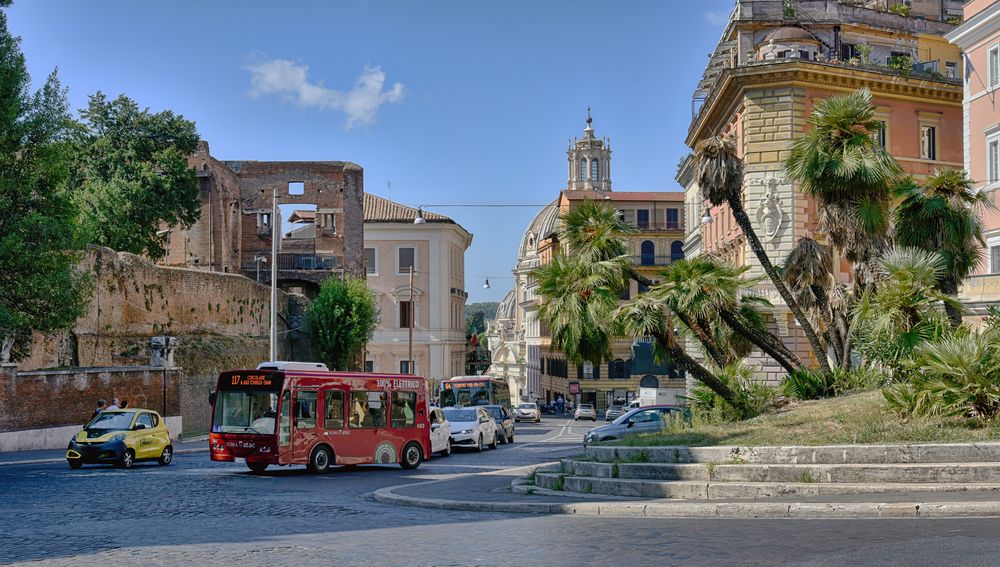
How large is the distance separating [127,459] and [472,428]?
12167 mm

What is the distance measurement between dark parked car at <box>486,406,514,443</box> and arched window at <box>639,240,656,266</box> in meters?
57.5

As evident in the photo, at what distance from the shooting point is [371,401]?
2628 cm

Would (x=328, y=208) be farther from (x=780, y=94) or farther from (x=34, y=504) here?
(x=34, y=504)

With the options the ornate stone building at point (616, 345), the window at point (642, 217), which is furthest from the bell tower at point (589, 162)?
the window at point (642, 217)

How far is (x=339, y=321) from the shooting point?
192 ft

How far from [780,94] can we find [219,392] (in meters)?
25.5

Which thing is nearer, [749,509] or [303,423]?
[749,509]

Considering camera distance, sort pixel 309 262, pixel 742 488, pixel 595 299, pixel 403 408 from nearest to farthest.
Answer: pixel 742 488 < pixel 595 299 < pixel 403 408 < pixel 309 262

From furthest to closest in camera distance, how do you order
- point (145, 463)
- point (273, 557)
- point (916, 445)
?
point (145, 463) → point (916, 445) → point (273, 557)

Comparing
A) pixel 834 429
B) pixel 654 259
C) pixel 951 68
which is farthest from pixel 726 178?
pixel 654 259

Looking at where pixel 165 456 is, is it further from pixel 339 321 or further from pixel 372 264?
pixel 372 264

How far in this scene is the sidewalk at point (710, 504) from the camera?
13.6 meters

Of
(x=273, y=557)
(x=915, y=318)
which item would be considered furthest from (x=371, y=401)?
(x=273, y=557)

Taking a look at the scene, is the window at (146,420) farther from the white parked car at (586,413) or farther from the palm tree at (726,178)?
the white parked car at (586,413)
